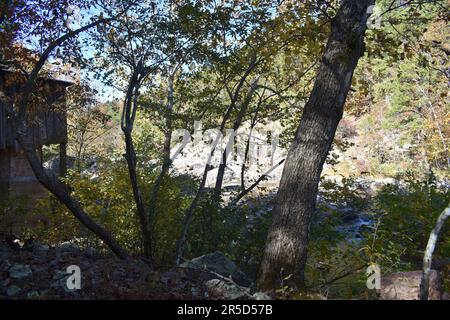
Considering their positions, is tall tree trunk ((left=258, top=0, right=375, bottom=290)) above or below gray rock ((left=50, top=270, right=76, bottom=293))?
above

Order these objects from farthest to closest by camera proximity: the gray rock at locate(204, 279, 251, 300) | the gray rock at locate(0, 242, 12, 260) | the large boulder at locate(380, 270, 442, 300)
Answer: the gray rock at locate(0, 242, 12, 260), the gray rock at locate(204, 279, 251, 300), the large boulder at locate(380, 270, 442, 300)

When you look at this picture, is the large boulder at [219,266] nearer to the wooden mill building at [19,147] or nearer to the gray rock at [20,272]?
the gray rock at [20,272]

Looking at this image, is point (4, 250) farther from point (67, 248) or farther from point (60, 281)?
point (60, 281)

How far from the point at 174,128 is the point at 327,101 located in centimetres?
479

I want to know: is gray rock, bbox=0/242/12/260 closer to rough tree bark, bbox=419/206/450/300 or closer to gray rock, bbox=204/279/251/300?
gray rock, bbox=204/279/251/300

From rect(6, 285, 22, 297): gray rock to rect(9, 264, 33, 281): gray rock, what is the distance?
0.82 feet

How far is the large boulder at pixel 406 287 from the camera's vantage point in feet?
15.5

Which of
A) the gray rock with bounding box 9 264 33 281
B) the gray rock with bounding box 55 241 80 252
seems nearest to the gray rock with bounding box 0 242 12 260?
the gray rock with bounding box 9 264 33 281

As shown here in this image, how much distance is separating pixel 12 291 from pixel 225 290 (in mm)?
2410

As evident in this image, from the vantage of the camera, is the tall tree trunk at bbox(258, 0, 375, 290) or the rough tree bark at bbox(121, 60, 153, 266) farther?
the rough tree bark at bbox(121, 60, 153, 266)

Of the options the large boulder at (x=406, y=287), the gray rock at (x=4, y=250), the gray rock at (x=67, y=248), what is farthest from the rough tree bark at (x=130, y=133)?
the large boulder at (x=406, y=287)

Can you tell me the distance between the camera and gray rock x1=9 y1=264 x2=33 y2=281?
5.17 m
